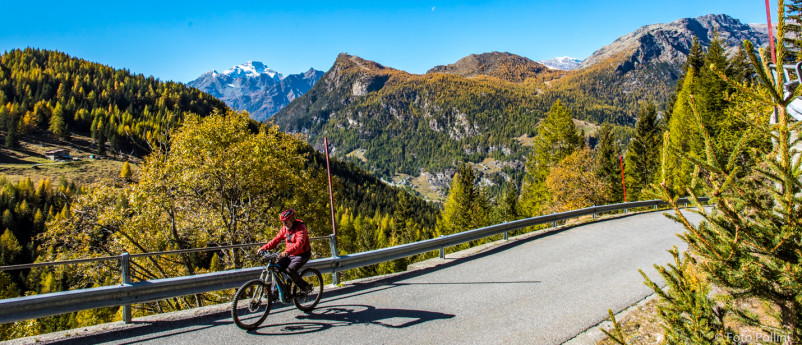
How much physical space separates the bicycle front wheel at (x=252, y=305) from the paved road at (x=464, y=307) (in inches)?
7.2

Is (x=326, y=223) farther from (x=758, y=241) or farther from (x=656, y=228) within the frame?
(x=758, y=241)

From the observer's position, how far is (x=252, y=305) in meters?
6.59

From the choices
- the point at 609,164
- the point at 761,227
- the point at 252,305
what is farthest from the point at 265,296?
the point at 609,164

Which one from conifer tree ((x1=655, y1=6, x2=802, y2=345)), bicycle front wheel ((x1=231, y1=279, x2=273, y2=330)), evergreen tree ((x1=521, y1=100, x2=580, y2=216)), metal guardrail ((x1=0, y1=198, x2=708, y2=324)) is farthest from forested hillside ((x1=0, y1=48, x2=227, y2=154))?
conifer tree ((x1=655, y1=6, x2=802, y2=345))

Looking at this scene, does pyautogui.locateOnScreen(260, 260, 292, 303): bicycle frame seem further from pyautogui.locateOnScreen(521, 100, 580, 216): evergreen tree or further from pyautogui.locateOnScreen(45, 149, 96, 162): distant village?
pyautogui.locateOnScreen(45, 149, 96, 162): distant village

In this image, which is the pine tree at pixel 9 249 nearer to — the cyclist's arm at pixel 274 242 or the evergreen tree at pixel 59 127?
the evergreen tree at pixel 59 127

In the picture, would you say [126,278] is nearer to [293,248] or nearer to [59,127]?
[293,248]

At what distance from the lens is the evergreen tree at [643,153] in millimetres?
43906

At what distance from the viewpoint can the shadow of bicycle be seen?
6402 millimetres

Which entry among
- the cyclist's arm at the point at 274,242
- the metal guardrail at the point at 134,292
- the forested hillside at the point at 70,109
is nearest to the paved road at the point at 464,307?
the metal guardrail at the point at 134,292

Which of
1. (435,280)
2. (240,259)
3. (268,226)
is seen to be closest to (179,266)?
(240,259)

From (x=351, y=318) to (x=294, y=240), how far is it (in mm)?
1896

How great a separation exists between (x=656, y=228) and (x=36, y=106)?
222 metres

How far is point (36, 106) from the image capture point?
525 ft
